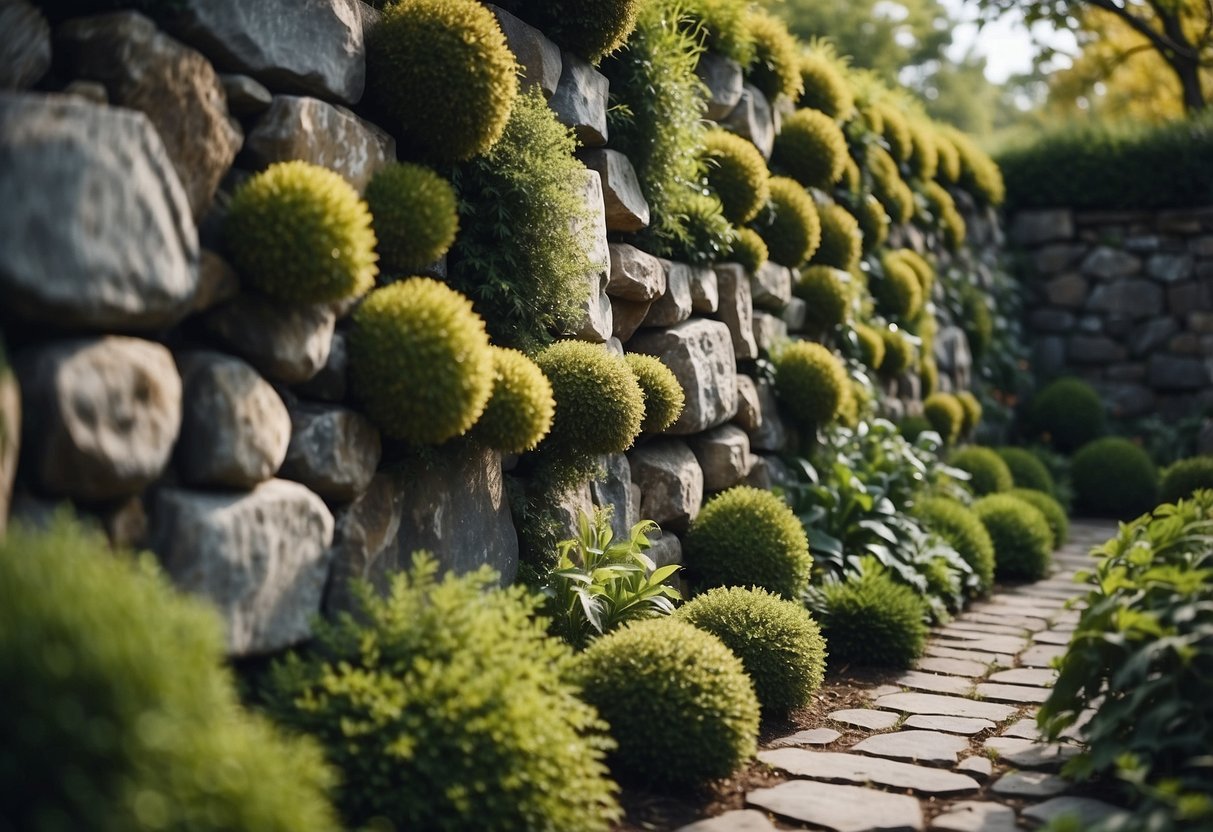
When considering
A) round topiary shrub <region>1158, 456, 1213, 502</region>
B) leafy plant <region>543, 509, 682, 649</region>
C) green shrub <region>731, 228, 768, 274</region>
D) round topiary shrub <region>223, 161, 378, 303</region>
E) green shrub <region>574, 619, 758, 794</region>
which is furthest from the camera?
round topiary shrub <region>1158, 456, 1213, 502</region>

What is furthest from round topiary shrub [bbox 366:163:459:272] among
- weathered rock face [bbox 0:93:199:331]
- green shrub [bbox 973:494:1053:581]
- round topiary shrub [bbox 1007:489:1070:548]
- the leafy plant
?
round topiary shrub [bbox 1007:489:1070:548]

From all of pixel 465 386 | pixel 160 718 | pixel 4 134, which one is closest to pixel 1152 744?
pixel 465 386

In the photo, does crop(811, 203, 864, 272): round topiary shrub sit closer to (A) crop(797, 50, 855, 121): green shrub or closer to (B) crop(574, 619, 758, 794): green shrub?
(A) crop(797, 50, 855, 121): green shrub

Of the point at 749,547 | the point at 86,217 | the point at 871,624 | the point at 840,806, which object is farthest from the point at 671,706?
the point at 86,217

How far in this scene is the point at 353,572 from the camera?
10.8ft

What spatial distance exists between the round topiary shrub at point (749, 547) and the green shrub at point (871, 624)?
192 mm

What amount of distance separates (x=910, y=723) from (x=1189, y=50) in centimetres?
1136

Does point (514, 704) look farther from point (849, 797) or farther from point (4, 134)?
point (4, 134)

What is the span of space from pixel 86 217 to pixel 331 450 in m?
1.00

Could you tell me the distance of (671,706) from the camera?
11.0ft

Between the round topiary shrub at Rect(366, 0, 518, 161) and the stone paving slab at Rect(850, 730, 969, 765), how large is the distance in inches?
100

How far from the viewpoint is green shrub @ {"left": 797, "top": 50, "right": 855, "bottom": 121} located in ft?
23.9

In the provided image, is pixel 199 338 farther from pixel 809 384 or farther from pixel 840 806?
pixel 809 384

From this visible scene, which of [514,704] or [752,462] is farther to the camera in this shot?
[752,462]
